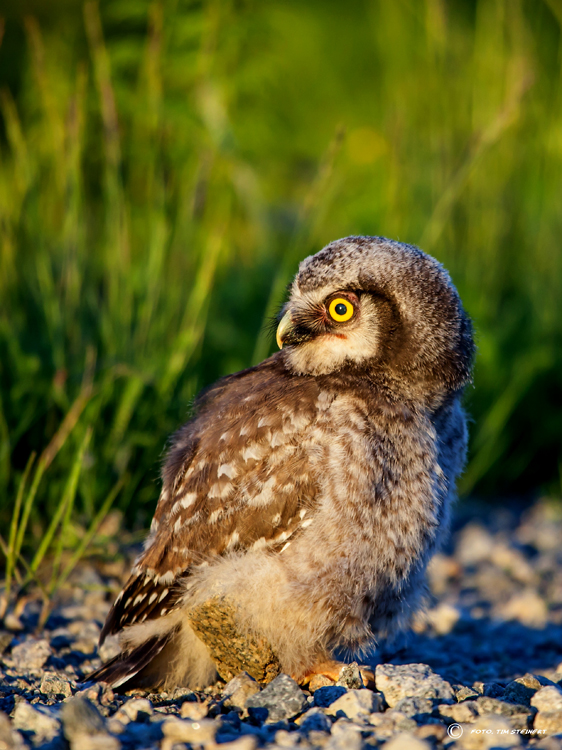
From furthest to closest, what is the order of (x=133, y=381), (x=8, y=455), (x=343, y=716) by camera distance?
(x=133, y=381)
(x=8, y=455)
(x=343, y=716)

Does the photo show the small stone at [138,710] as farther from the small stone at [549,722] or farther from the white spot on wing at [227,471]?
the small stone at [549,722]

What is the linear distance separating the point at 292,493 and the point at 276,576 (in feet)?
0.99

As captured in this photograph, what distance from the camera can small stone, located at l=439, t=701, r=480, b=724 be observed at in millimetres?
2375

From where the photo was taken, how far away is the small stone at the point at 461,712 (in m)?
2.38

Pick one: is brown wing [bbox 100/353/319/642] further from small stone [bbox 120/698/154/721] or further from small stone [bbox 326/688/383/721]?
small stone [bbox 326/688/383/721]

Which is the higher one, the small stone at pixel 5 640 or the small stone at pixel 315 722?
the small stone at pixel 315 722

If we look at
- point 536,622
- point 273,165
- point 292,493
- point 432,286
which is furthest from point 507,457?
point 273,165

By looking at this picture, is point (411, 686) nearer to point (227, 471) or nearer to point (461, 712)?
point (461, 712)

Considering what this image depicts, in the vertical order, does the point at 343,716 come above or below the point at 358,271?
below

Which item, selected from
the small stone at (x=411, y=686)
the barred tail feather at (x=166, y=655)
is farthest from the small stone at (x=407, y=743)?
the barred tail feather at (x=166, y=655)

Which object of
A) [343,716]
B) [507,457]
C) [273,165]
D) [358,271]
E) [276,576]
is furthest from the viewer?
[273,165]

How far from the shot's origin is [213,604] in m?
2.81

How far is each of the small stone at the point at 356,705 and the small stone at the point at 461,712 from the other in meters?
0.21

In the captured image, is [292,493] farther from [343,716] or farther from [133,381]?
[133,381]
